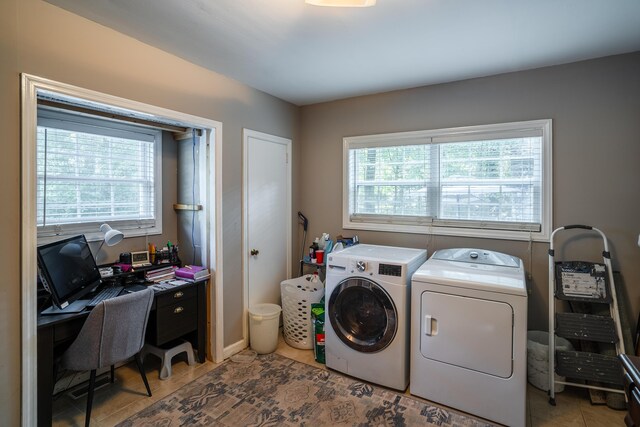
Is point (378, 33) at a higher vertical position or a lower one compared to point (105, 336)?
higher

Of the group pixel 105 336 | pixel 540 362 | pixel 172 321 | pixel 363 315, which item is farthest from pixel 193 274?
pixel 540 362

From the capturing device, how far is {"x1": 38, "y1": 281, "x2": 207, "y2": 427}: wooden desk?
175 centimetres

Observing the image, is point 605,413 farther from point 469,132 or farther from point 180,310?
point 180,310

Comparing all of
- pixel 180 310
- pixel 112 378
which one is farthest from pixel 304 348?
pixel 112 378

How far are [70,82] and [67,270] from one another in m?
1.18

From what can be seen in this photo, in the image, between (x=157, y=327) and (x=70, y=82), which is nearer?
(x=70, y=82)

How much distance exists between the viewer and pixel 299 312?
119 inches

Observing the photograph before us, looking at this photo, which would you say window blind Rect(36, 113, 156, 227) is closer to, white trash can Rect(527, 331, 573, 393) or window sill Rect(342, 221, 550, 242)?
window sill Rect(342, 221, 550, 242)

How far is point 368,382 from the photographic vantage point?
2492 mm

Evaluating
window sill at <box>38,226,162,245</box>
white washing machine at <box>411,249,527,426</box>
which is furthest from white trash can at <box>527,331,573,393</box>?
window sill at <box>38,226,162,245</box>

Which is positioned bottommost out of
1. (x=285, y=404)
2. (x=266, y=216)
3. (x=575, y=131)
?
(x=285, y=404)

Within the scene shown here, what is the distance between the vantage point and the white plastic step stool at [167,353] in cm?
249

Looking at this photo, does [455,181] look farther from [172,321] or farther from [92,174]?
[92,174]

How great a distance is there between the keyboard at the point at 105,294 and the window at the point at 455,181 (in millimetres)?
2186
